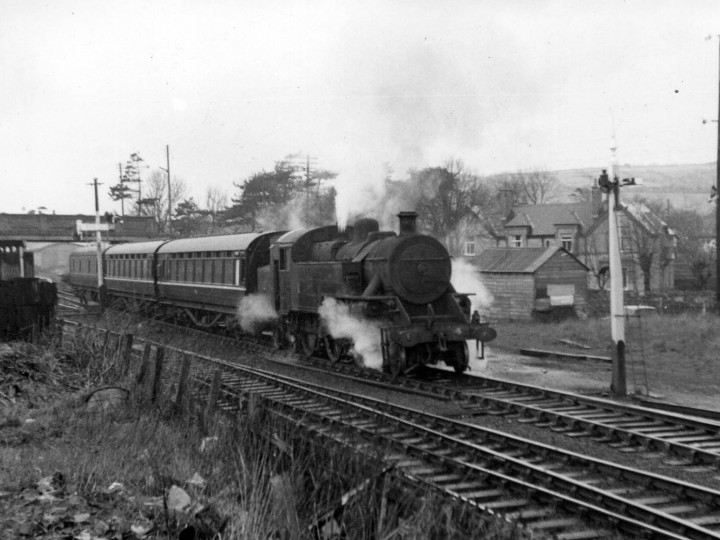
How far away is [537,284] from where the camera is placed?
32.3 metres

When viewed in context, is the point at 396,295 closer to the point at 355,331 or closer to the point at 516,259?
the point at 355,331

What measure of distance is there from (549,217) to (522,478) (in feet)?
148

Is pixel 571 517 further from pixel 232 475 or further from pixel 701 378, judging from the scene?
pixel 701 378

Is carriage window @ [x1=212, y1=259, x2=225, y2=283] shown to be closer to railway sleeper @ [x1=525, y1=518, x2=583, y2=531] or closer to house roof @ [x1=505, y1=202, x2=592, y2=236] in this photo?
railway sleeper @ [x1=525, y1=518, x2=583, y2=531]

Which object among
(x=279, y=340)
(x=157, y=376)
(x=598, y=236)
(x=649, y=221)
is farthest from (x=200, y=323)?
(x=649, y=221)

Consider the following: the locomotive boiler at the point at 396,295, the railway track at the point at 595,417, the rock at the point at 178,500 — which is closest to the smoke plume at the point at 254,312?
the locomotive boiler at the point at 396,295

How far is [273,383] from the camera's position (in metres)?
12.2

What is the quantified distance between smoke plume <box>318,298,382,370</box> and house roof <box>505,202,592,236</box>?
1498 inches

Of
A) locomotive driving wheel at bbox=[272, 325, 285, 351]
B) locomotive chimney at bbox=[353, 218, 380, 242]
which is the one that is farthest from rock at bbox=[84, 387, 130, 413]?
locomotive driving wheel at bbox=[272, 325, 285, 351]

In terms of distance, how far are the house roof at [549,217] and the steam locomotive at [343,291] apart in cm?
3291

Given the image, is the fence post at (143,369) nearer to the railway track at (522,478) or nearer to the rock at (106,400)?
the rock at (106,400)

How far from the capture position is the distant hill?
10879 cm

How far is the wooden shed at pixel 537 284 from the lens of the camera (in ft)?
106

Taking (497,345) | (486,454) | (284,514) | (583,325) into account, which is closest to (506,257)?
(583,325)
